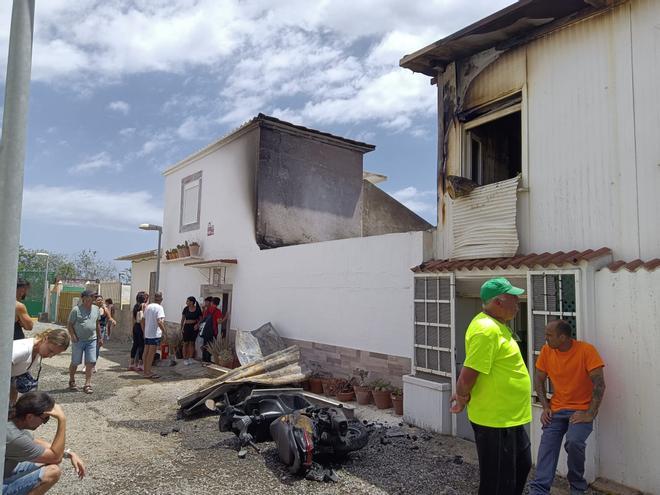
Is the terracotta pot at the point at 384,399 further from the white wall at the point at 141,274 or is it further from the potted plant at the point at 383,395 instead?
the white wall at the point at 141,274

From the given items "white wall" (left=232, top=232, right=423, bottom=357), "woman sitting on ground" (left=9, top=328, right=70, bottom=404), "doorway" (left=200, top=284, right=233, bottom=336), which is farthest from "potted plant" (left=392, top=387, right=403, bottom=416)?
"doorway" (left=200, top=284, right=233, bottom=336)

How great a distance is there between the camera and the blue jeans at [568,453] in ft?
13.6

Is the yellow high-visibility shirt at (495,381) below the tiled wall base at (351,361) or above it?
above

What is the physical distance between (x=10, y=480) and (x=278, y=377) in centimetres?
512

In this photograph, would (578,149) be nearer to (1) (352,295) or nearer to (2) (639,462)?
(2) (639,462)

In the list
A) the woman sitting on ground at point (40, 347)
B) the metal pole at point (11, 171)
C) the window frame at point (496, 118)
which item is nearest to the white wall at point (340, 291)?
the window frame at point (496, 118)

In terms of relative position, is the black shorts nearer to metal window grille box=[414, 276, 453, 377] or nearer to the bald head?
metal window grille box=[414, 276, 453, 377]

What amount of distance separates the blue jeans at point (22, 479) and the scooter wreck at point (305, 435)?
2.25 meters

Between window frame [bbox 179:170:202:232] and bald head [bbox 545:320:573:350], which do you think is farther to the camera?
window frame [bbox 179:170:202:232]

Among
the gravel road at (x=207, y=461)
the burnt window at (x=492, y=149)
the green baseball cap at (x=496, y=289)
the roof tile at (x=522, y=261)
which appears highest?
the burnt window at (x=492, y=149)

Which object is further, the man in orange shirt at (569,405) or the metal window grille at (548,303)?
the metal window grille at (548,303)

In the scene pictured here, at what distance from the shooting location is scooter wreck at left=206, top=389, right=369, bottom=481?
15.9 ft

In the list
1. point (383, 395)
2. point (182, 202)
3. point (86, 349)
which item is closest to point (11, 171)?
point (383, 395)

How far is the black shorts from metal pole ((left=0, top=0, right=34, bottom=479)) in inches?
400
